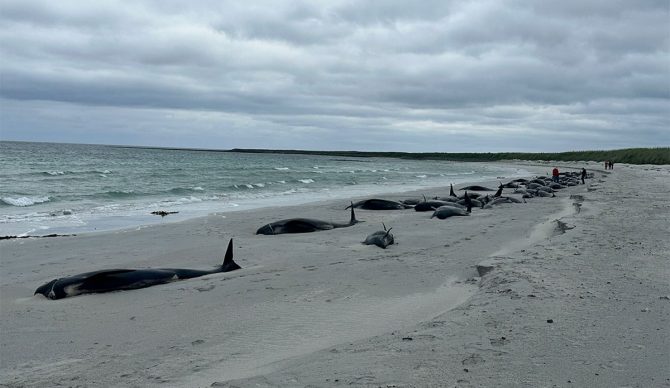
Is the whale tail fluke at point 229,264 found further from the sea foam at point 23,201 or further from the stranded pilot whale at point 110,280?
the sea foam at point 23,201

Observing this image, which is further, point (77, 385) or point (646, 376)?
point (77, 385)

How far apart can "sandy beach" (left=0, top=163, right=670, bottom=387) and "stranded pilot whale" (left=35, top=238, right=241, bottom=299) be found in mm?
234

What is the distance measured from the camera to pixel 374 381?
390cm

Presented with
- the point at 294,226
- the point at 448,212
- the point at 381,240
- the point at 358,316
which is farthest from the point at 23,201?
the point at 358,316

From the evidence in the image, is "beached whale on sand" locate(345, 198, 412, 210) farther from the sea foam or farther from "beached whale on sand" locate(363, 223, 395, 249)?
the sea foam

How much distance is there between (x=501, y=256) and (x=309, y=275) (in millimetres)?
3039

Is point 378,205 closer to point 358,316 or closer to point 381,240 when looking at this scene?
point 381,240

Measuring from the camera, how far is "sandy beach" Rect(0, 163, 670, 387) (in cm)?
420

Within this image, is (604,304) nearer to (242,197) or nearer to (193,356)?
(193,356)

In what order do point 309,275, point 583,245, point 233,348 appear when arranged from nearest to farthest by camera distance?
point 233,348, point 309,275, point 583,245

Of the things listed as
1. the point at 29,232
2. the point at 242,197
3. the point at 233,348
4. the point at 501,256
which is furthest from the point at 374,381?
the point at 242,197

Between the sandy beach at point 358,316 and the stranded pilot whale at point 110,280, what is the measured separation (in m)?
0.23

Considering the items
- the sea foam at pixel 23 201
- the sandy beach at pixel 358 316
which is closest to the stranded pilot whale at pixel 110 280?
the sandy beach at pixel 358 316

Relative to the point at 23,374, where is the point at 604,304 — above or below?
above
